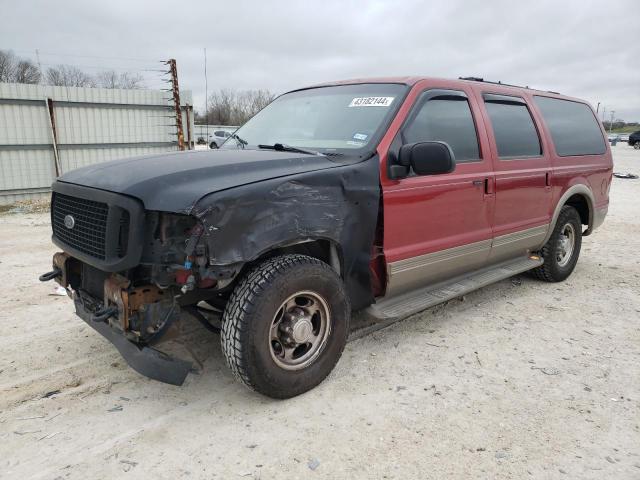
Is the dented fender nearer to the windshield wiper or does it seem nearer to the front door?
the front door

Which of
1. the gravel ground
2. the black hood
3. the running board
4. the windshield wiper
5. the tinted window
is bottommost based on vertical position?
the gravel ground

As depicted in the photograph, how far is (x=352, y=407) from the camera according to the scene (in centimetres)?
304

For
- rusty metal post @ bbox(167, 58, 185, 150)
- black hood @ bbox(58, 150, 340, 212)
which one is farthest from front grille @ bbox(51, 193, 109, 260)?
rusty metal post @ bbox(167, 58, 185, 150)

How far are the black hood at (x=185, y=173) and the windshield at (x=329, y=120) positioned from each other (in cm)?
34

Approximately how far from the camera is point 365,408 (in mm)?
→ 3033

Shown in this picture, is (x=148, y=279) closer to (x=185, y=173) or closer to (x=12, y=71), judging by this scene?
(x=185, y=173)

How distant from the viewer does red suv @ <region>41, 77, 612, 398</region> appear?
8.85ft

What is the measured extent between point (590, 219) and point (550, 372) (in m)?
3.06

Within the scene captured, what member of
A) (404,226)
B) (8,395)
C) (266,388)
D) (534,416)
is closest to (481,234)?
(404,226)

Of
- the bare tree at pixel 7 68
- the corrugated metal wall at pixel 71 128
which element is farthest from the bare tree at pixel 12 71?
the corrugated metal wall at pixel 71 128

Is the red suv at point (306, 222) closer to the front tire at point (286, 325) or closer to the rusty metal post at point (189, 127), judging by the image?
the front tire at point (286, 325)

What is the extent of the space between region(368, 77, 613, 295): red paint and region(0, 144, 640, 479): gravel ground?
77 centimetres

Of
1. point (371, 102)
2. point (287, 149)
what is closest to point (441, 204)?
point (371, 102)

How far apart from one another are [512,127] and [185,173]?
3213 millimetres
